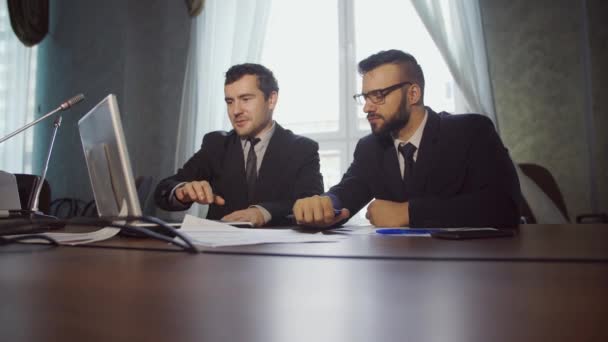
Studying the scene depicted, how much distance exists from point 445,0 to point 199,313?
3.40m

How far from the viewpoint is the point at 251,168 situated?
6.77ft

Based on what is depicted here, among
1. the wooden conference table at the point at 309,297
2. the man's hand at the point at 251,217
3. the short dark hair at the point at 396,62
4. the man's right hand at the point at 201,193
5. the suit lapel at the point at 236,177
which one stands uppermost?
the short dark hair at the point at 396,62

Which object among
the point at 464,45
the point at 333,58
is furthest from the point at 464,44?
the point at 333,58

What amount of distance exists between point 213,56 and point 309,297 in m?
3.67

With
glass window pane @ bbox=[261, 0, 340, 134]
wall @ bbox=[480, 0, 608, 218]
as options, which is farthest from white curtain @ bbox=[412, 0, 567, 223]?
glass window pane @ bbox=[261, 0, 340, 134]

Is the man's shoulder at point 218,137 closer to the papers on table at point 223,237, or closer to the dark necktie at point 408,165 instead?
the dark necktie at point 408,165

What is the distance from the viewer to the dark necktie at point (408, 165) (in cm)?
163

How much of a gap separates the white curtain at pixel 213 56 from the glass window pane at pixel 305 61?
162mm

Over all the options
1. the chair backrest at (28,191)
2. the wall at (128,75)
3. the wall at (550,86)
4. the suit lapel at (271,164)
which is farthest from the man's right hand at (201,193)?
the wall at (128,75)

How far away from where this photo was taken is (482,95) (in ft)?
9.85

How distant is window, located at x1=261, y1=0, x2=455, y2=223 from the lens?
3.36m


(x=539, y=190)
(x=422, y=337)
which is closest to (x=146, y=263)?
(x=422, y=337)

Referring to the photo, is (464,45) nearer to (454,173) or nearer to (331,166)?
(331,166)

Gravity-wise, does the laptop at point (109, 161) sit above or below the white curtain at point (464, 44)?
below
